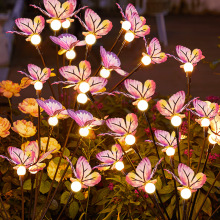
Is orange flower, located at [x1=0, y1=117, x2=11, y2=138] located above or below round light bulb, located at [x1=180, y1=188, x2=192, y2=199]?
above

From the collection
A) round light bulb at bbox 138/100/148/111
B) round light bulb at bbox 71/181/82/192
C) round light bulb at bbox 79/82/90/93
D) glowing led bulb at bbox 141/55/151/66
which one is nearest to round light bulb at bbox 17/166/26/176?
round light bulb at bbox 71/181/82/192

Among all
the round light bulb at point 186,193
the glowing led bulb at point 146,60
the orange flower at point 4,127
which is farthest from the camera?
the orange flower at point 4,127

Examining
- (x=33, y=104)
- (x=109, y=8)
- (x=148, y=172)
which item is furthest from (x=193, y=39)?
(x=148, y=172)

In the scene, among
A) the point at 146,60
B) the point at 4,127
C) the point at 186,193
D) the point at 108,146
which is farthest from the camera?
the point at 108,146

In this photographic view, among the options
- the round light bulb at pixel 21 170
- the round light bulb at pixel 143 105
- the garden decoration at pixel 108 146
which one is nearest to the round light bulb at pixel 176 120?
the garden decoration at pixel 108 146

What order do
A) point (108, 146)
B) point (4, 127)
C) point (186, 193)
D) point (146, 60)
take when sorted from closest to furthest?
point (186, 193)
point (146, 60)
point (4, 127)
point (108, 146)

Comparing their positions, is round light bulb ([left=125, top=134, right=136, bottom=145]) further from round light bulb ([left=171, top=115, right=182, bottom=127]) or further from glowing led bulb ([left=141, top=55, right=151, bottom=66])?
glowing led bulb ([left=141, top=55, right=151, bottom=66])

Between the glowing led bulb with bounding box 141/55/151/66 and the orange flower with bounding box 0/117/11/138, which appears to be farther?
the orange flower with bounding box 0/117/11/138

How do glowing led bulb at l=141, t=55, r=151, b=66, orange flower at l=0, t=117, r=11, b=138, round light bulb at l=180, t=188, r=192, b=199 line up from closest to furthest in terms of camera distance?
round light bulb at l=180, t=188, r=192, b=199 < glowing led bulb at l=141, t=55, r=151, b=66 < orange flower at l=0, t=117, r=11, b=138

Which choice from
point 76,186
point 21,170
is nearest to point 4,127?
point 21,170

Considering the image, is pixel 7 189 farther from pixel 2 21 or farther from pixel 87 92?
pixel 2 21

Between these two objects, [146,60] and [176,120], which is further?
[146,60]

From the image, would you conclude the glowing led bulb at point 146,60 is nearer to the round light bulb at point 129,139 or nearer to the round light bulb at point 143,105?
the round light bulb at point 143,105

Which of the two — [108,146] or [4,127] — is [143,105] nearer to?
[4,127]
